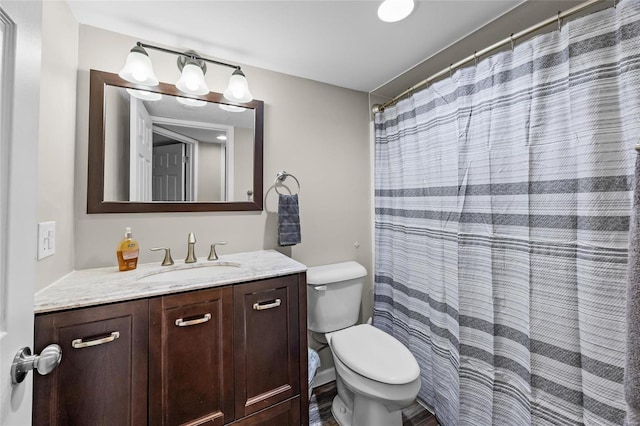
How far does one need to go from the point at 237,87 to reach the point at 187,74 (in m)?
0.26

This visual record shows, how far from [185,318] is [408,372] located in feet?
3.34

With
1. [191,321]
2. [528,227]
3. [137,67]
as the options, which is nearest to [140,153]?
[137,67]

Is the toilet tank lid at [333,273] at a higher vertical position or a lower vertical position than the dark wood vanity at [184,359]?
higher

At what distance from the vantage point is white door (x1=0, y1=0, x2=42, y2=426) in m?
0.48

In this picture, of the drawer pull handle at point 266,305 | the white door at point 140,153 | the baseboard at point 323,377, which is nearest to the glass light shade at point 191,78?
the white door at point 140,153

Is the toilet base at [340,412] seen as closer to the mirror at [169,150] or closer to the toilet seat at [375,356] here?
the toilet seat at [375,356]

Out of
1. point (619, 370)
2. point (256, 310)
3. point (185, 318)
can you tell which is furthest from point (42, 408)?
point (619, 370)

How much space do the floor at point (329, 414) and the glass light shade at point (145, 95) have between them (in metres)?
2.06

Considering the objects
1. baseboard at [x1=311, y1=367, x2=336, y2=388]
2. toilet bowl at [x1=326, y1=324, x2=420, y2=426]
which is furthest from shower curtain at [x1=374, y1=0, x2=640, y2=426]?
baseboard at [x1=311, y1=367, x2=336, y2=388]

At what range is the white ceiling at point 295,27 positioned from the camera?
1145 millimetres

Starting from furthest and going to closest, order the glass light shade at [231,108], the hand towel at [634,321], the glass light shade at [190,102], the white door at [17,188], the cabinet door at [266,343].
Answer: the glass light shade at [231,108] < the glass light shade at [190,102] < the cabinet door at [266,343] < the hand towel at [634,321] < the white door at [17,188]

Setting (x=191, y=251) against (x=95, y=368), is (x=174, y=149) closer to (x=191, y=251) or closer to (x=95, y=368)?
(x=191, y=251)

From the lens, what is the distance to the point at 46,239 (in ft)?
3.08

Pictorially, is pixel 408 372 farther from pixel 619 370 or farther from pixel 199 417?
pixel 199 417
